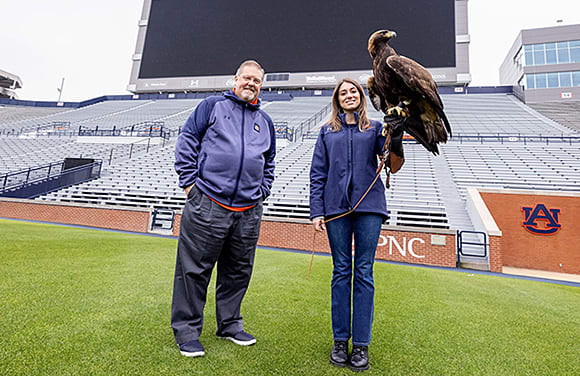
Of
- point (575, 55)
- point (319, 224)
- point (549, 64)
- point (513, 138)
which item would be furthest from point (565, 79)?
point (319, 224)

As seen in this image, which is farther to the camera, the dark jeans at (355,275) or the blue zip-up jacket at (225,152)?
the blue zip-up jacket at (225,152)

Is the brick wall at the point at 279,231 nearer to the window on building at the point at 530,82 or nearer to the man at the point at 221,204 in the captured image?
the man at the point at 221,204

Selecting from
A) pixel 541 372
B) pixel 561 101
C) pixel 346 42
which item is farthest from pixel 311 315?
pixel 561 101

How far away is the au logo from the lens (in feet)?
23.8

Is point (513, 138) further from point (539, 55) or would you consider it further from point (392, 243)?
point (539, 55)

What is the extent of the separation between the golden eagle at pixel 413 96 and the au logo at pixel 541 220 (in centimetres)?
774

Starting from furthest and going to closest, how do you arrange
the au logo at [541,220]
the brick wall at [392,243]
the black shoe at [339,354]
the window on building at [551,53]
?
the window on building at [551,53], the au logo at [541,220], the brick wall at [392,243], the black shoe at [339,354]

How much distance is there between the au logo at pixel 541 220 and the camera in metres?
7.24

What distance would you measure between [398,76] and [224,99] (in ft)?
3.42

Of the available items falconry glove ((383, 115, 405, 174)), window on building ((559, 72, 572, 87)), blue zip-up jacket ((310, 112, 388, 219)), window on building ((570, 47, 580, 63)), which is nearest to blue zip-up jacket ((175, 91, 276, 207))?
blue zip-up jacket ((310, 112, 388, 219))

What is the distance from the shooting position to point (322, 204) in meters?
1.73

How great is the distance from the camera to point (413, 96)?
5.68 feet

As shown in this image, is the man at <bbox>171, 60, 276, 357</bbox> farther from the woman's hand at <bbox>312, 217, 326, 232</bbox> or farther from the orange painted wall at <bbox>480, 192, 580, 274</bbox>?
the orange painted wall at <bbox>480, 192, 580, 274</bbox>

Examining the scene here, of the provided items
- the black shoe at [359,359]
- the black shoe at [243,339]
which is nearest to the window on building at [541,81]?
the black shoe at [359,359]
